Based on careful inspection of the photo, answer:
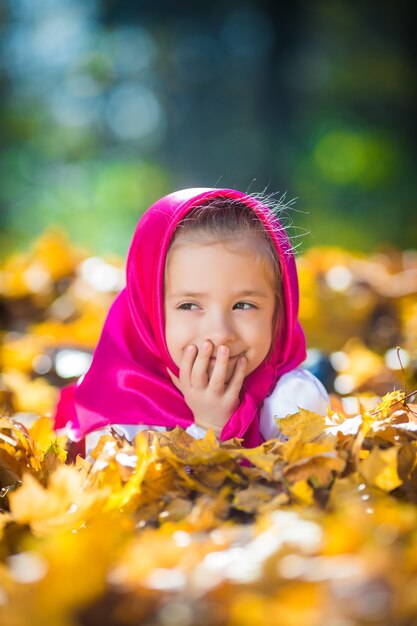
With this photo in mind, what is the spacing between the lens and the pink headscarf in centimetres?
212

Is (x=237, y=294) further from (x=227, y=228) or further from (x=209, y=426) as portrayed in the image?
(x=209, y=426)

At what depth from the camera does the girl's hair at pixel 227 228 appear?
2.06m

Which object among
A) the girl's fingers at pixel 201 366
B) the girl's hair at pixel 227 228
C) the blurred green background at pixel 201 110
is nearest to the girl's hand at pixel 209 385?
the girl's fingers at pixel 201 366

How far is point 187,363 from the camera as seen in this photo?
6.67 ft

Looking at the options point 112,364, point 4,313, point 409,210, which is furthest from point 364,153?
point 112,364

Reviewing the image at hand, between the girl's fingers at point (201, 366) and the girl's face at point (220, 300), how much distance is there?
0.02 metres

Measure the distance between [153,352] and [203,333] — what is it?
28 cm

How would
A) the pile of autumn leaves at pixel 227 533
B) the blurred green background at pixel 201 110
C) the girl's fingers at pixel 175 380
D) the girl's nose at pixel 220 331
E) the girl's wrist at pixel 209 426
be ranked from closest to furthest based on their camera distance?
the pile of autumn leaves at pixel 227 533 → the girl's nose at pixel 220 331 → the girl's wrist at pixel 209 426 → the girl's fingers at pixel 175 380 → the blurred green background at pixel 201 110

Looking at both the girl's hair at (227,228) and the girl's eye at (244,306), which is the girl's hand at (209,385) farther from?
the girl's hair at (227,228)

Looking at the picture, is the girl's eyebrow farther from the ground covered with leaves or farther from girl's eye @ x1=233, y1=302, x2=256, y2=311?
the ground covered with leaves

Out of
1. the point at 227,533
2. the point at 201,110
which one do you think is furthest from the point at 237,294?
the point at 201,110

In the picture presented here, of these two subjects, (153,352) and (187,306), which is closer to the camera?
(187,306)

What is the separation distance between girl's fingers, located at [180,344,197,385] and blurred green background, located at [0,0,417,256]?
10.2m

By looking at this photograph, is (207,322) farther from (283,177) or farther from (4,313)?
(283,177)
